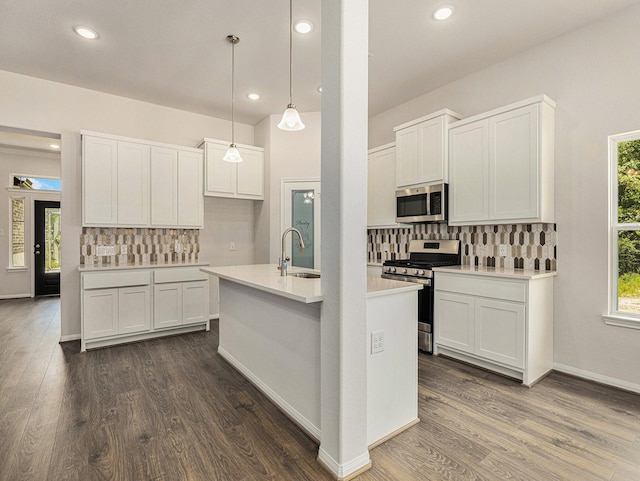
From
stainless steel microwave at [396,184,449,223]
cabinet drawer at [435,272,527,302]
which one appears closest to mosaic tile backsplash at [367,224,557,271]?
stainless steel microwave at [396,184,449,223]

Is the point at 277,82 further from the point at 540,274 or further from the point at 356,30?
the point at 540,274

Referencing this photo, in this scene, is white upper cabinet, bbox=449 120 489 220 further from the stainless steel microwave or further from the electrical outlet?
the electrical outlet

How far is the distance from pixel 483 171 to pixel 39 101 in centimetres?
493

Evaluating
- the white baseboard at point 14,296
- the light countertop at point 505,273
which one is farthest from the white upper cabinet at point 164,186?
the white baseboard at point 14,296

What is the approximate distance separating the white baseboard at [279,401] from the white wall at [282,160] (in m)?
2.19

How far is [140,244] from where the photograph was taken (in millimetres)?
4578

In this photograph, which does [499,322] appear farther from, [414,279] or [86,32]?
[86,32]

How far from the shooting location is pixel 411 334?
7.29ft

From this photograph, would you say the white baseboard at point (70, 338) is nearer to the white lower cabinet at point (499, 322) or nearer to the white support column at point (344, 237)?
the white support column at point (344, 237)

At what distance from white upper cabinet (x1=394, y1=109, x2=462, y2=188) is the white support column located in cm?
215

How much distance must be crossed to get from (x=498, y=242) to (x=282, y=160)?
312cm

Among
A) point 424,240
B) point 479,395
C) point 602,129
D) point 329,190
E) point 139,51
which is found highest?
point 139,51

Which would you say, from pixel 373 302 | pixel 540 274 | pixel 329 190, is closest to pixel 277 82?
pixel 329 190

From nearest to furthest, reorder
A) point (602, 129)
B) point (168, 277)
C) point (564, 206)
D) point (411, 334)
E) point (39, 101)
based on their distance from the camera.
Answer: point (411, 334) → point (602, 129) → point (564, 206) → point (39, 101) → point (168, 277)
